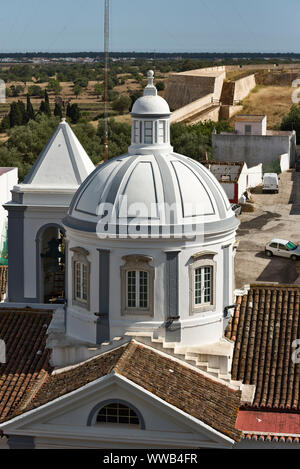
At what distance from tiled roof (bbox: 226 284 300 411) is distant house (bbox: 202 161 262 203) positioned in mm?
31412

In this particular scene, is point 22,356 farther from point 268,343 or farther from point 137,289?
point 268,343

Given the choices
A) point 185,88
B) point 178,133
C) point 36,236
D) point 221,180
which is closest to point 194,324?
point 36,236

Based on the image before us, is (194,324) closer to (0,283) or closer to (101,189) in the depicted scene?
(101,189)

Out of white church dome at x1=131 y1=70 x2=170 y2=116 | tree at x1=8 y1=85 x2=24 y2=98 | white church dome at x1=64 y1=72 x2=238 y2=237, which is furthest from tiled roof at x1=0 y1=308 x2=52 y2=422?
tree at x1=8 y1=85 x2=24 y2=98

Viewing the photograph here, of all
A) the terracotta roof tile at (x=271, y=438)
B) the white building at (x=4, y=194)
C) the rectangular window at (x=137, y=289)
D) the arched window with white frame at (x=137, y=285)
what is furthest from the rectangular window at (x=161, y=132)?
the white building at (x=4, y=194)

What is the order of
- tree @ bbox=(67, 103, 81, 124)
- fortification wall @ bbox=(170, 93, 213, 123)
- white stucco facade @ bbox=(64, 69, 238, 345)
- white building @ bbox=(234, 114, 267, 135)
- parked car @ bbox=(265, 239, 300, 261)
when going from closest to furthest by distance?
white stucco facade @ bbox=(64, 69, 238, 345), parked car @ bbox=(265, 239, 300, 261), white building @ bbox=(234, 114, 267, 135), fortification wall @ bbox=(170, 93, 213, 123), tree @ bbox=(67, 103, 81, 124)

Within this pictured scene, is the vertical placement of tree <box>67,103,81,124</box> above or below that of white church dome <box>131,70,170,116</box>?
below

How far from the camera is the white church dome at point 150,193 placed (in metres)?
19.2

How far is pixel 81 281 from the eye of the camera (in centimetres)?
2025

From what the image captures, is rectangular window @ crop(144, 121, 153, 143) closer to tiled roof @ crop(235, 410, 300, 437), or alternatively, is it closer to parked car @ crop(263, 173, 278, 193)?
tiled roof @ crop(235, 410, 300, 437)

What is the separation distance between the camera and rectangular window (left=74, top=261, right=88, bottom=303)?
20062 millimetres

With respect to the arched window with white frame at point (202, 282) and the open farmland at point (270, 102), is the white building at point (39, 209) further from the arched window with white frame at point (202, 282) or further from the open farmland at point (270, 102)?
the open farmland at point (270, 102)

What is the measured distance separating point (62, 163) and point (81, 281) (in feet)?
14.4
